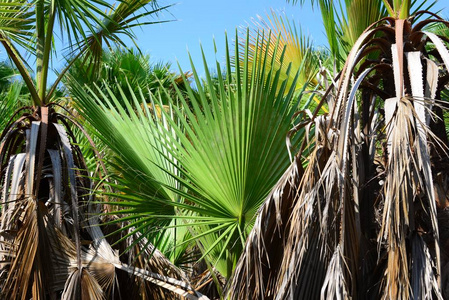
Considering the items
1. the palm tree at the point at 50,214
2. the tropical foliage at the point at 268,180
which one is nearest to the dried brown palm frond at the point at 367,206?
the tropical foliage at the point at 268,180

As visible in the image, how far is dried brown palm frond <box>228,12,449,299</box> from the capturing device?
221 cm

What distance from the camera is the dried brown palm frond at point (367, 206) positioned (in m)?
2.21

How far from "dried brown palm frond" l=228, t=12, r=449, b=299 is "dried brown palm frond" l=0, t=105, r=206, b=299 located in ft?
3.61

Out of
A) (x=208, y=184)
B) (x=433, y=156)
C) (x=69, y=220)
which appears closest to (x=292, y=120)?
(x=208, y=184)

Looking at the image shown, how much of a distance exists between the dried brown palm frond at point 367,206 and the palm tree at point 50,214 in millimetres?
1060

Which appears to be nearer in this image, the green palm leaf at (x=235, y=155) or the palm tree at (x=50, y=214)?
the green palm leaf at (x=235, y=155)

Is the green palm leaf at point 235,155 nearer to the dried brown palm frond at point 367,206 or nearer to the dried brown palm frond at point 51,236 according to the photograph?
the dried brown palm frond at point 367,206

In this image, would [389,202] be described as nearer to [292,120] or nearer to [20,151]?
[292,120]

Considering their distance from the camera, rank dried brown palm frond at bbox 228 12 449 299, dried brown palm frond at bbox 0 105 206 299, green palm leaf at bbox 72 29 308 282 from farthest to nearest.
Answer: dried brown palm frond at bbox 0 105 206 299 < green palm leaf at bbox 72 29 308 282 < dried brown palm frond at bbox 228 12 449 299

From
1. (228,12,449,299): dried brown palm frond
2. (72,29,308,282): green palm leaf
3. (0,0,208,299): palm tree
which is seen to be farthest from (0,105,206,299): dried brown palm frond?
(228,12,449,299): dried brown palm frond

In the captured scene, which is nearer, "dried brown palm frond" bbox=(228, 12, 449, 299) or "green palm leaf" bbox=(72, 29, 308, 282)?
"dried brown palm frond" bbox=(228, 12, 449, 299)

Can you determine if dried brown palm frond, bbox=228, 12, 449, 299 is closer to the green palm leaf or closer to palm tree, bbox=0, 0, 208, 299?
the green palm leaf

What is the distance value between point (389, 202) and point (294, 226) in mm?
440

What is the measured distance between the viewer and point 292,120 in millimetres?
3166
